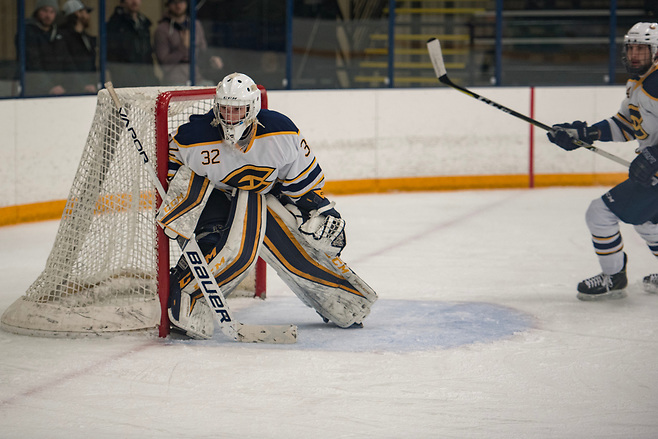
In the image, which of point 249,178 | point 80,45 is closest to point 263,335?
point 249,178

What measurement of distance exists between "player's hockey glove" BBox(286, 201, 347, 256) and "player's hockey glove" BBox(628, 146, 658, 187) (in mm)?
1246

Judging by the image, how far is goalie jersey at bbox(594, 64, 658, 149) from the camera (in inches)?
151

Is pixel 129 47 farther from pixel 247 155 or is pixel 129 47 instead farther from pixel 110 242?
pixel 247 155

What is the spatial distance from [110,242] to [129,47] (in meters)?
3.09

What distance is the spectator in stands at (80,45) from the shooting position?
599cm

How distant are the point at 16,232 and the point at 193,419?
10.5ft

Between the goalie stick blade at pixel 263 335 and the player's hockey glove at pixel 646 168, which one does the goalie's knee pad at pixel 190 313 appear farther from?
the player's hockey glove at pixel 646 168

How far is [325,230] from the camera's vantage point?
3.33 meters

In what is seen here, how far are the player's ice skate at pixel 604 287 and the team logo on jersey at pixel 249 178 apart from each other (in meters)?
1.50

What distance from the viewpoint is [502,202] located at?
A: 6.79m

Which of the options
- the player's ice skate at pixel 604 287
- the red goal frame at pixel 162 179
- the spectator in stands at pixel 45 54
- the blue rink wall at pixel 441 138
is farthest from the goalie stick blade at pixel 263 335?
the blue rink wall at pixel 441 138

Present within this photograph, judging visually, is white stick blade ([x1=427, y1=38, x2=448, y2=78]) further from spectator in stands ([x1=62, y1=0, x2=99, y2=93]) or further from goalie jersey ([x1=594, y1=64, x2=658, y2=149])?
spectator in stands ([x1=62, y1=0, x2=99, y2=93])

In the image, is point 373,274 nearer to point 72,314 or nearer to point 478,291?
point 478,291

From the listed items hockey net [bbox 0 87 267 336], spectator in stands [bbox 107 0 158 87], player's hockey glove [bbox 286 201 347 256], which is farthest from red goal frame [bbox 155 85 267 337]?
spectator in stands [bbox 107 0 158 87]
